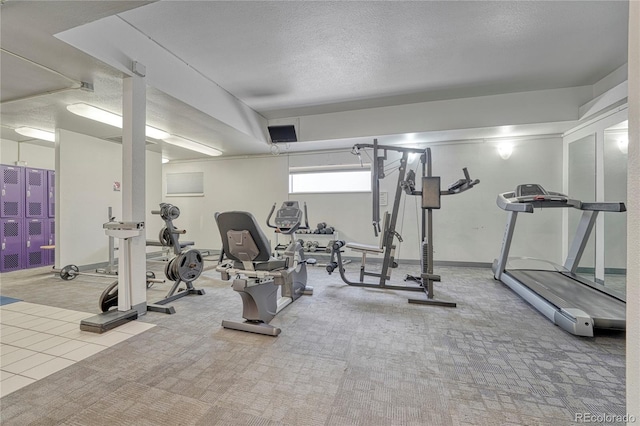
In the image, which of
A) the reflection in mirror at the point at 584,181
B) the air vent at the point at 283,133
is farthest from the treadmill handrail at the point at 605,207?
the air vent at the point at 283,133

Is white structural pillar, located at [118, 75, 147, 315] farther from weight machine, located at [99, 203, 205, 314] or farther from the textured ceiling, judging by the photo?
the textured ceiling

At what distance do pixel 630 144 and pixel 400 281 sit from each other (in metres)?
3.85

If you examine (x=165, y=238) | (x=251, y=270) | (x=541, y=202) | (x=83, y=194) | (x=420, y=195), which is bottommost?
(x=251, y=270)

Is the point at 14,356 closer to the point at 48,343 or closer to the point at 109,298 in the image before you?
the point at 48,343

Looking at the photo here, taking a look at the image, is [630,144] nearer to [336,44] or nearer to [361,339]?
[361,339]

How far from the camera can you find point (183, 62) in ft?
11.6

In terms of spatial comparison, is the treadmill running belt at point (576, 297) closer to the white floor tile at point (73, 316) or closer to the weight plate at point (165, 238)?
the weight plate at point (165, 238)

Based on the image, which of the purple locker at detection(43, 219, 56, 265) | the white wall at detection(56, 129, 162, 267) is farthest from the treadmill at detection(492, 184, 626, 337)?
the purple locker at detection(43, 219, 56, 265)

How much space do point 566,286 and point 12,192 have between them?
9.59m

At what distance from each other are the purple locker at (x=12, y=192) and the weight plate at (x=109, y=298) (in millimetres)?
4257

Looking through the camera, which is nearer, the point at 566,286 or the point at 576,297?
the point at 576,297

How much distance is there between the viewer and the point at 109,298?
289 cm

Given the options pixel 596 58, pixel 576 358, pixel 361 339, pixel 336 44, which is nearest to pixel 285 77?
pixel 336 44

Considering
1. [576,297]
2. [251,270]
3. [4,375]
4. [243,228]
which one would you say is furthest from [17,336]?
[576,297]
